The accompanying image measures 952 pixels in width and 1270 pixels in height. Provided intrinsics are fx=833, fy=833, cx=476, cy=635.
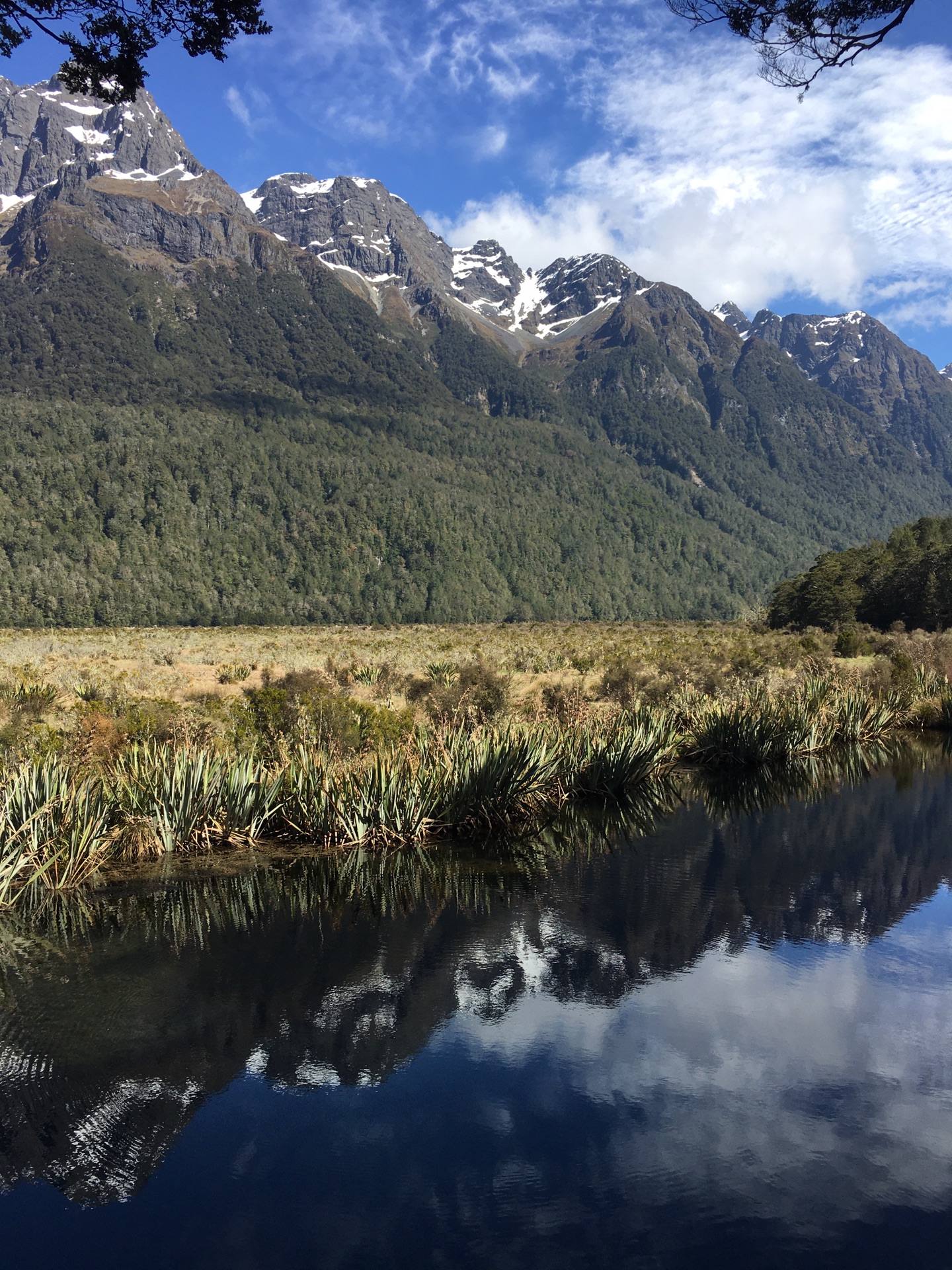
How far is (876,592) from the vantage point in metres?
41.0

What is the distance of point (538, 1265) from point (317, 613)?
111 m

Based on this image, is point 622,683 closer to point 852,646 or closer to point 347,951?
point 852,646

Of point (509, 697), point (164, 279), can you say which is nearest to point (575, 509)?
point (164, 279)

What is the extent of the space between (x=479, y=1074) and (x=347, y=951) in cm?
207

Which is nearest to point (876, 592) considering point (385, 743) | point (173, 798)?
point (385, 743)

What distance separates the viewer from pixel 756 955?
23.3ft

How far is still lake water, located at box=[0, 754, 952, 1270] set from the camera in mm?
3998

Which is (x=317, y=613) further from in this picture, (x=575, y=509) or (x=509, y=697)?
(x=509, y=697)

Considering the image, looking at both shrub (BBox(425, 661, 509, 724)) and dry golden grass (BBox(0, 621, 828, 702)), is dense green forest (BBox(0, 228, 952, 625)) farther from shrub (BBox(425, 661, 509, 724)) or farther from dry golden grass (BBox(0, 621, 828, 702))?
shrub (BBox(425, 661, 509, 724))

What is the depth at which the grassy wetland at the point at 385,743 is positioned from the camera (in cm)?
931

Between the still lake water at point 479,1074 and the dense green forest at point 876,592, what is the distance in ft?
103

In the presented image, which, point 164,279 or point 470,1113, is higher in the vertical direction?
point 164,279

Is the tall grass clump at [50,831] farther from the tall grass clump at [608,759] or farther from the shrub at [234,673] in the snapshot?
the shrub at [234,673]

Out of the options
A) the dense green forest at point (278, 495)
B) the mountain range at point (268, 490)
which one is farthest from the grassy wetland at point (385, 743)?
the mountain range at point (268, 490)
